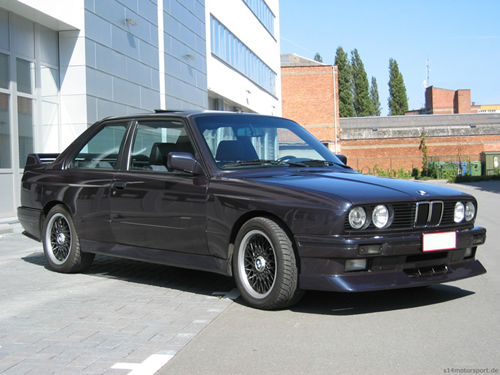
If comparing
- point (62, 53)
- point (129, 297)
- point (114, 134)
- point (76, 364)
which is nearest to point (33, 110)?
point (62, 53)

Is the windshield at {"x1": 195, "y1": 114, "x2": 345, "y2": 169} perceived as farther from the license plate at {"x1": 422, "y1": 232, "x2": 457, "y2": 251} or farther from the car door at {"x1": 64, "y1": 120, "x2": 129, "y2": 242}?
the license plate at {"x1": 422, "y1": 232, "x2": 457, "y2": 251}

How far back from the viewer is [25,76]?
13.9m

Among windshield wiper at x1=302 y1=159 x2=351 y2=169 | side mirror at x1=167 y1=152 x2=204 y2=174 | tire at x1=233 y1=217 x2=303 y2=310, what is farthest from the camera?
windshield wiper at x1=302 y1=159 x2=351 y2=169

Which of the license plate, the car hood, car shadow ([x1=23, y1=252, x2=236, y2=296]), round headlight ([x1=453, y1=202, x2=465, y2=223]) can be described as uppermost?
the car hood

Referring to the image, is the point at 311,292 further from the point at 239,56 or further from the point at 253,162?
the point at 239,56

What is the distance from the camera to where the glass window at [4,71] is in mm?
13054

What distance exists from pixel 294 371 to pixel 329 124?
61152 millimetres

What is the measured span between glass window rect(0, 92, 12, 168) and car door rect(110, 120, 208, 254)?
794cm

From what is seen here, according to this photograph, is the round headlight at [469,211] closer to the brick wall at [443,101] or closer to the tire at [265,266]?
the tire at [265,266]

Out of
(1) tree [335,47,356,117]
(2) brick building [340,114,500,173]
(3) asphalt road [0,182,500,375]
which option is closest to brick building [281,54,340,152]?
(2) brick building [340,114,500,173]

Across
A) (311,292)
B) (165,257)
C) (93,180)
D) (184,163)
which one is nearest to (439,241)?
(311,292)

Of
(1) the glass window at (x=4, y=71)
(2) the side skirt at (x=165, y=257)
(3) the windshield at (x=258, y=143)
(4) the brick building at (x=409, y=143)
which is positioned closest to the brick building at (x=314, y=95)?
(4) the brick building at (x=409, y=143)

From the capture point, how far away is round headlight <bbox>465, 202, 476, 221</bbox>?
17.3ft

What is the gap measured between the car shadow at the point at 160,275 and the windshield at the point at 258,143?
4.27 feet
